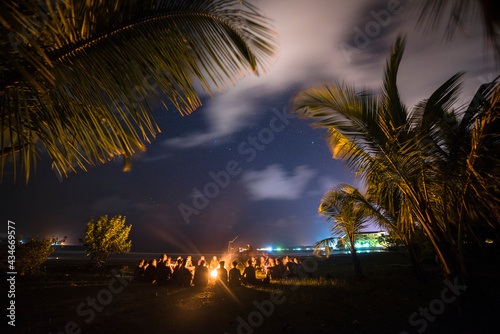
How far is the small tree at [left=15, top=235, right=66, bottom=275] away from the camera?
9.57m

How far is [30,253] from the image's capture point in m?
9.74

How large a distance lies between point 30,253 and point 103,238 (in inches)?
189

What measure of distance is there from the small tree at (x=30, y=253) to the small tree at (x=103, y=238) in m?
4.10

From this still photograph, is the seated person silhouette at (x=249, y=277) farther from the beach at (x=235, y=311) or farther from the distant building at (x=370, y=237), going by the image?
the distant building at (x=370, y=237)

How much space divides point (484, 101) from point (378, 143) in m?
1.61

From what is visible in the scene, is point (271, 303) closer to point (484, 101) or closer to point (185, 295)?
point (185, 295)

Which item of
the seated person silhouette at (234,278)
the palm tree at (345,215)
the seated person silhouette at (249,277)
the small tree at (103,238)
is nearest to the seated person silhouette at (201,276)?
the seated person silhouette at (234,278)

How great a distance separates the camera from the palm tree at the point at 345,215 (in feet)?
34.2

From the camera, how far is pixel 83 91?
4.37 feet

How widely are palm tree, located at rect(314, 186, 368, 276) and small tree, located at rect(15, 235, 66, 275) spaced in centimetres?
1271

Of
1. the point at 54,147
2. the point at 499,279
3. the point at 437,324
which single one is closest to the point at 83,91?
the point at 54,147

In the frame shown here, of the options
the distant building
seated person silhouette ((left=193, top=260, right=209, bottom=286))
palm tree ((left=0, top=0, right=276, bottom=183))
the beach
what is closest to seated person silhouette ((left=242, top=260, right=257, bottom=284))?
seated person silhouette ((left=193, top=260, right=209, bottom=286))

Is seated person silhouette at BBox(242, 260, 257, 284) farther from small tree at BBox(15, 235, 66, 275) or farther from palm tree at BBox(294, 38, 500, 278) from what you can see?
small tree at BBox(15, 235, 66, 275)

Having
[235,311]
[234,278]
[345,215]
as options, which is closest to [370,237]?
[345,215]
